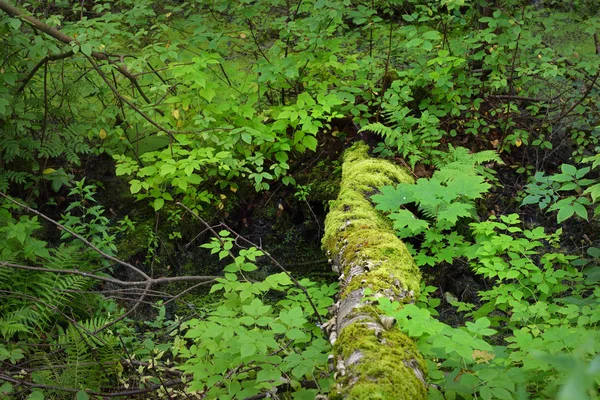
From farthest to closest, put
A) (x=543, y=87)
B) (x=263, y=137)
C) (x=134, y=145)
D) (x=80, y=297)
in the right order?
(x=543, y=87) → (x=134, y=145) → (x=263, y=137) → (x=80, y=297)

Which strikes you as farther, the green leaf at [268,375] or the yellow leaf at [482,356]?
the yellow leaf at [482,356]

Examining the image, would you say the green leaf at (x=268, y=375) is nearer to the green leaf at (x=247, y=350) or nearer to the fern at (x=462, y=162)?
the green leaf at (x=247, y=350)

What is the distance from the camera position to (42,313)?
385cm

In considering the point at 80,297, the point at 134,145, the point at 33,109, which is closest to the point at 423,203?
the point at 80,297

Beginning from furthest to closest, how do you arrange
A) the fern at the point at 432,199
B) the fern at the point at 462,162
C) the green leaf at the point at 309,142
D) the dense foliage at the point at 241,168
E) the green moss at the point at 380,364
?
the green leaf at the point at 309,142 < the fern at the point at 462,162 < the dense foliage at the point at 241,168 < the fern at the point at 432,199 < the green moss at the point at 380,364

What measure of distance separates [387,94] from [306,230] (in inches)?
56.5

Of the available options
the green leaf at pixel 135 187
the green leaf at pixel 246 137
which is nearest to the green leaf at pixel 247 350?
the green leaf at pixel 246 137

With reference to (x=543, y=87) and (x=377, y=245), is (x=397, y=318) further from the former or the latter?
(x=543, y=87)

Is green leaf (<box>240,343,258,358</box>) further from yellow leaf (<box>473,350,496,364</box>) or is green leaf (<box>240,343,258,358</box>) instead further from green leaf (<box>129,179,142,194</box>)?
green leaf (<box>129,179,142,194</box>)

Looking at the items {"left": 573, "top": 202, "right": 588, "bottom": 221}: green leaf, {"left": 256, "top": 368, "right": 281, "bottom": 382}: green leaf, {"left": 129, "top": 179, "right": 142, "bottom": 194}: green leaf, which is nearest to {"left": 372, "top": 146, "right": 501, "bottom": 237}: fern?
{"left": 573, "top": 202, "right": 588, "bottom": 221}: green leaf

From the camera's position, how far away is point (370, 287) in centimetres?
267

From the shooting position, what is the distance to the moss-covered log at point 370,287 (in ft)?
6.63

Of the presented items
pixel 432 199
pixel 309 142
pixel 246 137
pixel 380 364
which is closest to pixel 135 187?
pixel 246 137

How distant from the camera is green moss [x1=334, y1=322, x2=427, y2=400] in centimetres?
194
